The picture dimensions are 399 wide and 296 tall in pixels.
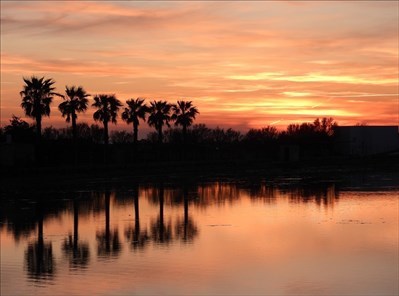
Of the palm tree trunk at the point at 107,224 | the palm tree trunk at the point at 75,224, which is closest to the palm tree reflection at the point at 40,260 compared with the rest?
the palm tree trunk at the point at 75,224

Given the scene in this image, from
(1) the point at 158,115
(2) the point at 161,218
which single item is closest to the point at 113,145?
(1) the point at 158,115

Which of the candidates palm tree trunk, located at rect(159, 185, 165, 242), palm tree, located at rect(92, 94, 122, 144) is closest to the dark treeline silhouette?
palm tree, located at rect(92, 94, 122, 144)

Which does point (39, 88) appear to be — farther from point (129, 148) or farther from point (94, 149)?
point (129, 148)

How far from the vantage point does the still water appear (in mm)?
17453

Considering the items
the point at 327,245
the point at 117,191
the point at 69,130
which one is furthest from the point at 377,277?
the point at 69,130

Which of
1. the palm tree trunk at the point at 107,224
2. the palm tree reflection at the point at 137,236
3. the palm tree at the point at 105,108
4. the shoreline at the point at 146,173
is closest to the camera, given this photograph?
the palm tree reflection at the point at 137,236

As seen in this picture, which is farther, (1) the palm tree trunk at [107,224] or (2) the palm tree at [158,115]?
(2) the palm tree at [158,115]

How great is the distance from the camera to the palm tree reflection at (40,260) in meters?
19.0

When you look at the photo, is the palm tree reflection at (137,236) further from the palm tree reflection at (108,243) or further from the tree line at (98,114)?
the tree line at (98,114)

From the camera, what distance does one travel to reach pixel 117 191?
47938 mm

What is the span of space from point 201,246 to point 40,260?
455 cm

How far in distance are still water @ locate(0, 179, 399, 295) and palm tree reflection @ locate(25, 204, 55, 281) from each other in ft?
0.09

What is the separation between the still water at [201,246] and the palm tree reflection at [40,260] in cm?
3

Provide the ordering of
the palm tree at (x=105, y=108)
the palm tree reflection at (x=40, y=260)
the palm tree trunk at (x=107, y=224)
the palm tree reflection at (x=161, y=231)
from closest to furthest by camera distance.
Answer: the palm tree reflection at (x=40, y=260) < the palm tree trunk at (x=107, y=224) < the palm tree reflection at (x=161, y=231) < the palm tree at (x=105, y=108)
